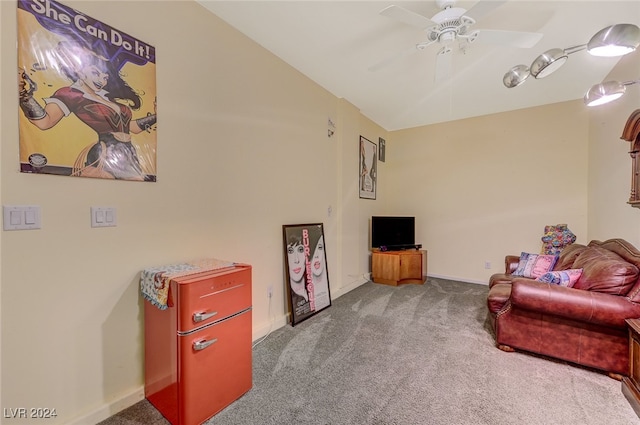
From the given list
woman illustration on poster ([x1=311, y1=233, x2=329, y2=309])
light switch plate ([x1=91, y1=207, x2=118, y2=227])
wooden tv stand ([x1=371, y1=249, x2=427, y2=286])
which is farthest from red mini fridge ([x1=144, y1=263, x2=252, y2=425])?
wooden tv stand ([x1=371, y1=249, x2=427, y2=286])

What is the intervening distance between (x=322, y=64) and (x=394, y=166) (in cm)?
288

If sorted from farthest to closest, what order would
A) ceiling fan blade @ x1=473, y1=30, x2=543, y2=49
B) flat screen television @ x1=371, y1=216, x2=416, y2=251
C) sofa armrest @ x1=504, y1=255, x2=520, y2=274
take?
flat screen television @ x1=371, y1=216, x2=416, y2=251 → sofa armrest @ x1=504, y1=255, x2=520, y2=274 → ceiling fan blade @ x1=473, y1=30, x2=543, y2=49

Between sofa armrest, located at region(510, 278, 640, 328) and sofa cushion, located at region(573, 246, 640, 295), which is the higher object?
sofa cushion, located at region(573, 246, 640, 295)

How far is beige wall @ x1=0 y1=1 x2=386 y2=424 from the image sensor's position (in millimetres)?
1317

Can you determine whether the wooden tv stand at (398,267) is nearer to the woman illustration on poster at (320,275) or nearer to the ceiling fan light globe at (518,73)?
the woman illustration on poster at (320,275)

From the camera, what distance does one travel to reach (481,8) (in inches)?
65.9

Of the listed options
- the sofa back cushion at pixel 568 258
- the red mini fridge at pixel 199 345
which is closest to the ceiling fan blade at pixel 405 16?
the red mini fridge at pixel 199 345

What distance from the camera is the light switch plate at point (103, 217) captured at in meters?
1.52

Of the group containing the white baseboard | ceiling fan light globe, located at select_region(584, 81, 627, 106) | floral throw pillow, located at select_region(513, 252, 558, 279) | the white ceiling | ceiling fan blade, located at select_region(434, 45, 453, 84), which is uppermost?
the white ceiling

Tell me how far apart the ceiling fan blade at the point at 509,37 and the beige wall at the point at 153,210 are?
Answer: 180 centimetres

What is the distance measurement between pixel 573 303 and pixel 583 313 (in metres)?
0.08

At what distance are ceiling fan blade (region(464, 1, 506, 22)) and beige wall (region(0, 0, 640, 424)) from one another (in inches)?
68.0

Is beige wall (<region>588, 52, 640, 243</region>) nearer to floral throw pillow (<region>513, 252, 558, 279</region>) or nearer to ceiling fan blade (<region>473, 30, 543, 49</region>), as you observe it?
floral throw pillow (<region>513, 252, 558, 279</region>)

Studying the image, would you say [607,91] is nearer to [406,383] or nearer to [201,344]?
[406,383]
